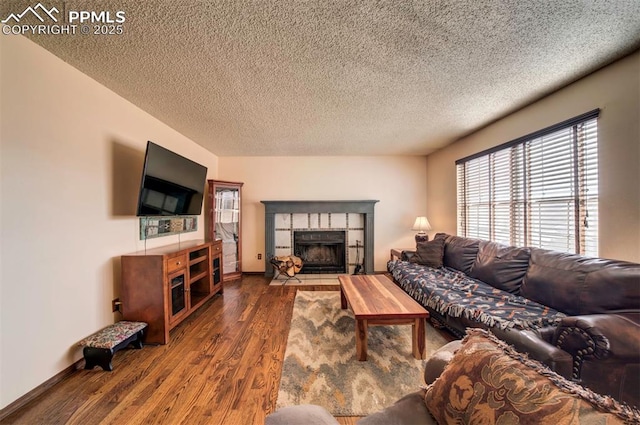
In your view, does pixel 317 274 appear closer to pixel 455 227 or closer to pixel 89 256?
pixel 455 227

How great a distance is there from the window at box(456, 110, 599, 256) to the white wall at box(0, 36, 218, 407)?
14.1ft

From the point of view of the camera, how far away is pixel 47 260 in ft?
5.45

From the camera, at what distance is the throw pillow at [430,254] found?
3289 millimetres

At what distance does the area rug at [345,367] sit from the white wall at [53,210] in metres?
1.71

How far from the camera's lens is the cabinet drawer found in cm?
225

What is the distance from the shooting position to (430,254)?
3.34 metres

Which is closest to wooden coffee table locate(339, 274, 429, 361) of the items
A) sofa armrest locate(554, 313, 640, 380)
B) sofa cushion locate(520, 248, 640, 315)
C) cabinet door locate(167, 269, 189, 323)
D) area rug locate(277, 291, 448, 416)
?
area rug locate(277, 291, 448, 416)

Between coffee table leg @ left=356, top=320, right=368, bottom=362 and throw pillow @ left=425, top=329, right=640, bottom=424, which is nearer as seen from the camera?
throw pillow @ left=425, top=329, right=640, bottom=424

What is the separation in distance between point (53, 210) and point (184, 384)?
1611 mm

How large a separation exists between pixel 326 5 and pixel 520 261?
108 inches

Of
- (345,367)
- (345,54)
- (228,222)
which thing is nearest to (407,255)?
(345,367)

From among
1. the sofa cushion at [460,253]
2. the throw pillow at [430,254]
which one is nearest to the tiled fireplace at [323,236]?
the throw pillow at [430,254]

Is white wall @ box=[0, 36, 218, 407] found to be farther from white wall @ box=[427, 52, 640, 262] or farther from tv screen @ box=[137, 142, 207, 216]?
white wall @ box=[427, 52, 640, 262]

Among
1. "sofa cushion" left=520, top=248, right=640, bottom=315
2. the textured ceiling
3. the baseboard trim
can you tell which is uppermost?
the textured ceiling
